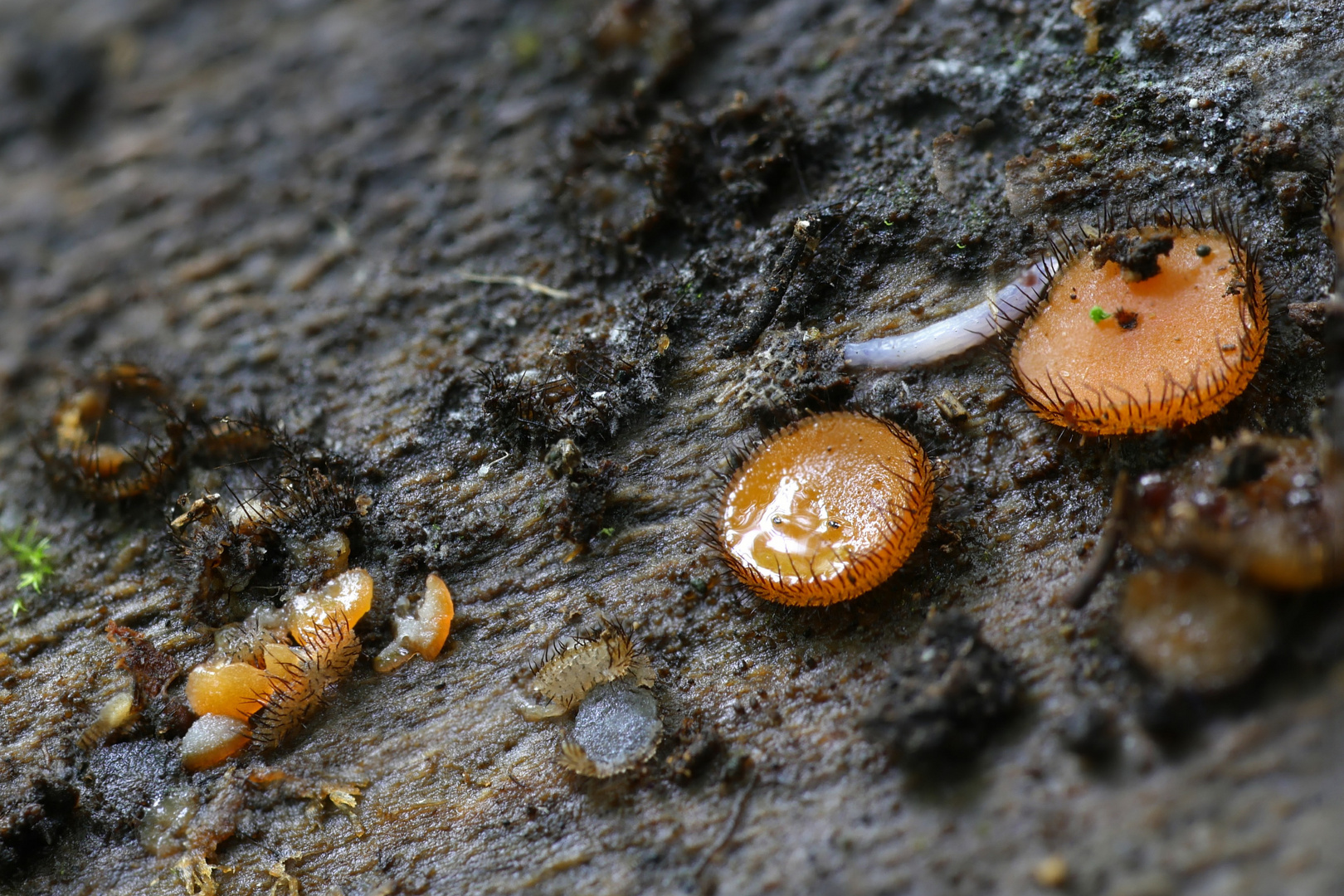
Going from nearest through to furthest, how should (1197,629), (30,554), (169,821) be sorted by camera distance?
(1197,629) < (169,821) < (30,554)

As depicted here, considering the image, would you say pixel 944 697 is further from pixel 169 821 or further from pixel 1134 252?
pixel 169 821

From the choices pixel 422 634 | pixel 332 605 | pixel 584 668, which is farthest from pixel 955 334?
pixel 332 605

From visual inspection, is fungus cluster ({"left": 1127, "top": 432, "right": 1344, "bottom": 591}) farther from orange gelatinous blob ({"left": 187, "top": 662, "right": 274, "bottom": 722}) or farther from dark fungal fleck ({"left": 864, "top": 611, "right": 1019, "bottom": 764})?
orange gelatinous blob ({"left": 187, "top": 662, "right": 274, "bottom": 722})

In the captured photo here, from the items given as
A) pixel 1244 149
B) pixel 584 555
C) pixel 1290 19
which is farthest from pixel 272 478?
pixel 1290 19

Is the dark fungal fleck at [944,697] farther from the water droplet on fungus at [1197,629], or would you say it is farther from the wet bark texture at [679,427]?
the water droplet on fungus at [1197,629]

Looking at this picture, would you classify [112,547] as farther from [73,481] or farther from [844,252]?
[844,252]
